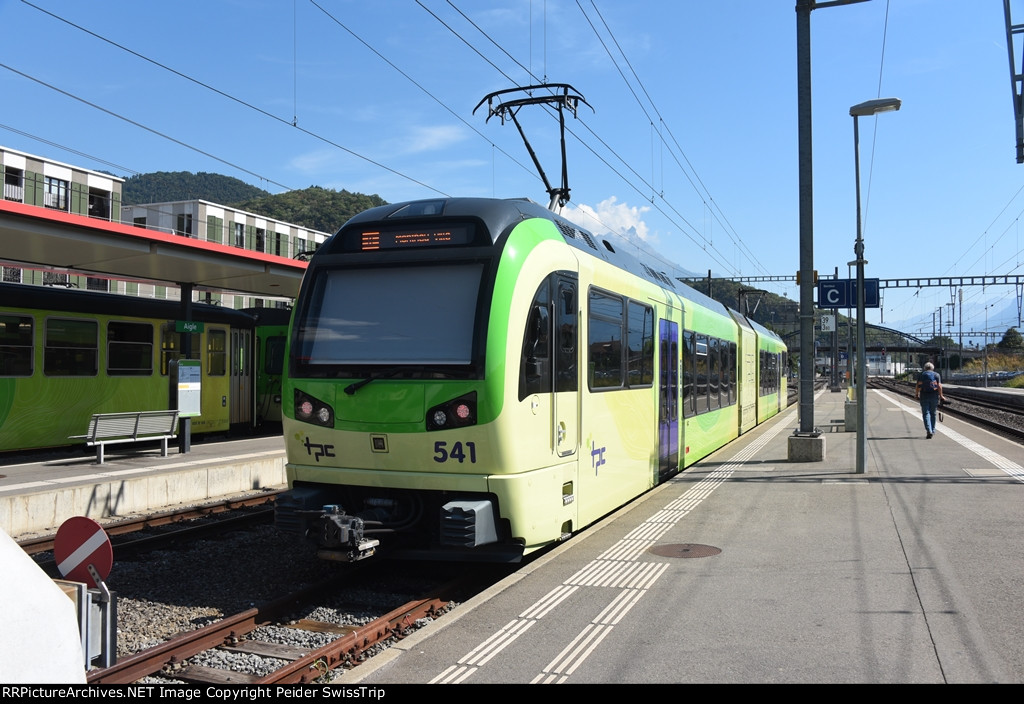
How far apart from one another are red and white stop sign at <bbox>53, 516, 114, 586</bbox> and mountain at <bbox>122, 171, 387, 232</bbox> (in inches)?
1802

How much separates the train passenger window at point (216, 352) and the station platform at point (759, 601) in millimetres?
11610

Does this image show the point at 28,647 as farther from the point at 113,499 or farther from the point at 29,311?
the point at 29,311

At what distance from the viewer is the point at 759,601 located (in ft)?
19.8

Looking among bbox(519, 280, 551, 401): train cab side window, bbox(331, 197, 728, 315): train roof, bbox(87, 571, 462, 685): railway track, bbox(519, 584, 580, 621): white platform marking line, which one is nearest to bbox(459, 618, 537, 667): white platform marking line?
bbox(519, 584, 580, 621): white platform marking line

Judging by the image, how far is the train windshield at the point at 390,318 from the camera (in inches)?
262

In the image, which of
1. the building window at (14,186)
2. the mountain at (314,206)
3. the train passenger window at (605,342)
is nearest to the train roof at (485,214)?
the train passenger window at (605,342)

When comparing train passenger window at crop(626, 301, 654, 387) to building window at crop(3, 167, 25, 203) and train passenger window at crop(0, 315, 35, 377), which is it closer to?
train passenger window at crop(0, 315, 35, 377)

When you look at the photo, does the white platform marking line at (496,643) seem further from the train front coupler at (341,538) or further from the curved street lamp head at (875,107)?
the curved street lamp head at (875,107)

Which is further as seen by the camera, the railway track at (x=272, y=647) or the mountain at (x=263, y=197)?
the mountain at (x=263, y=197)

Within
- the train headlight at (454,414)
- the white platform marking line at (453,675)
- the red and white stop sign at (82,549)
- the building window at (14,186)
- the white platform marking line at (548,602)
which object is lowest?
the white platform marking line at (548,602)

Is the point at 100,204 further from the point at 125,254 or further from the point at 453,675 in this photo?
the point at 453,675

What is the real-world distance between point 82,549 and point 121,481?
6.85 meters

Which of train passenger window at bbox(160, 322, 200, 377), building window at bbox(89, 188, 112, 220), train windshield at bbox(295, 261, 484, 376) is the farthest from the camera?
building window at bbox(89, 188, 112, 220)

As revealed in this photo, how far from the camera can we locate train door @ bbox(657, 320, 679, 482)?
1120cm
